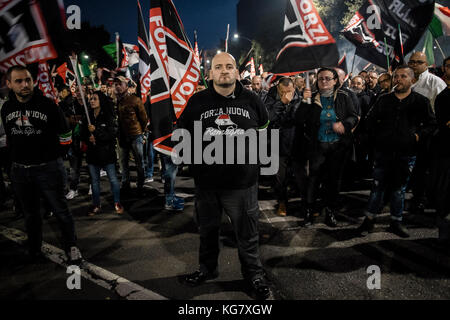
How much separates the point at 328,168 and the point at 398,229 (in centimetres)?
128

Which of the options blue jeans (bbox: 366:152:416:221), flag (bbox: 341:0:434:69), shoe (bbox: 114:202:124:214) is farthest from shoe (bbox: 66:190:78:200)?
flag (bbox: 341:0:434:69)

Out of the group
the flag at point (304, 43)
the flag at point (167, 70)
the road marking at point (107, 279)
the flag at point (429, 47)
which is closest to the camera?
the road marking at point (107, 279)

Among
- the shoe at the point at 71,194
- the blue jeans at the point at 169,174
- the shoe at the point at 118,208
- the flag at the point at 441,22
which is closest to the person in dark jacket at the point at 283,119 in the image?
the blue jeans at the point at 169,174

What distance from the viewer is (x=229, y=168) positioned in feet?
8.86

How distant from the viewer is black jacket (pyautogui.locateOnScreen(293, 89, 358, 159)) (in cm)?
408

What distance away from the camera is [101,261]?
3.59 m

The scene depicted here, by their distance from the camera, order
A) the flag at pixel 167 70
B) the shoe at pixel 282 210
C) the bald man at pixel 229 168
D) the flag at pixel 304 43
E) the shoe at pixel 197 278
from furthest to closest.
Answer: the shoe at pixel 282 210, the flag at pixel 304 43, the flag at pixel 167 70, the shoe at pixel 197 278, the bald man at pixel 229 168

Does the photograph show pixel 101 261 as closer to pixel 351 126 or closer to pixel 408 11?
pixel 351 126

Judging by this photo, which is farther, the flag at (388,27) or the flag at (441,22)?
the flag at (441,22)

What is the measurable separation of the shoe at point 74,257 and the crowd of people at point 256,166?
14 mm

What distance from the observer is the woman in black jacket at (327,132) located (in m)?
4.07

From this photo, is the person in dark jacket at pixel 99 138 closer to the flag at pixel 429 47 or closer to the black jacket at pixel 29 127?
the black jacket at pixel 29 127

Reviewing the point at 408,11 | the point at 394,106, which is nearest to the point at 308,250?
the point at 394,106

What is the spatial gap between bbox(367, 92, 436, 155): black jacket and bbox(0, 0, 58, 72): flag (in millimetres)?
4674
